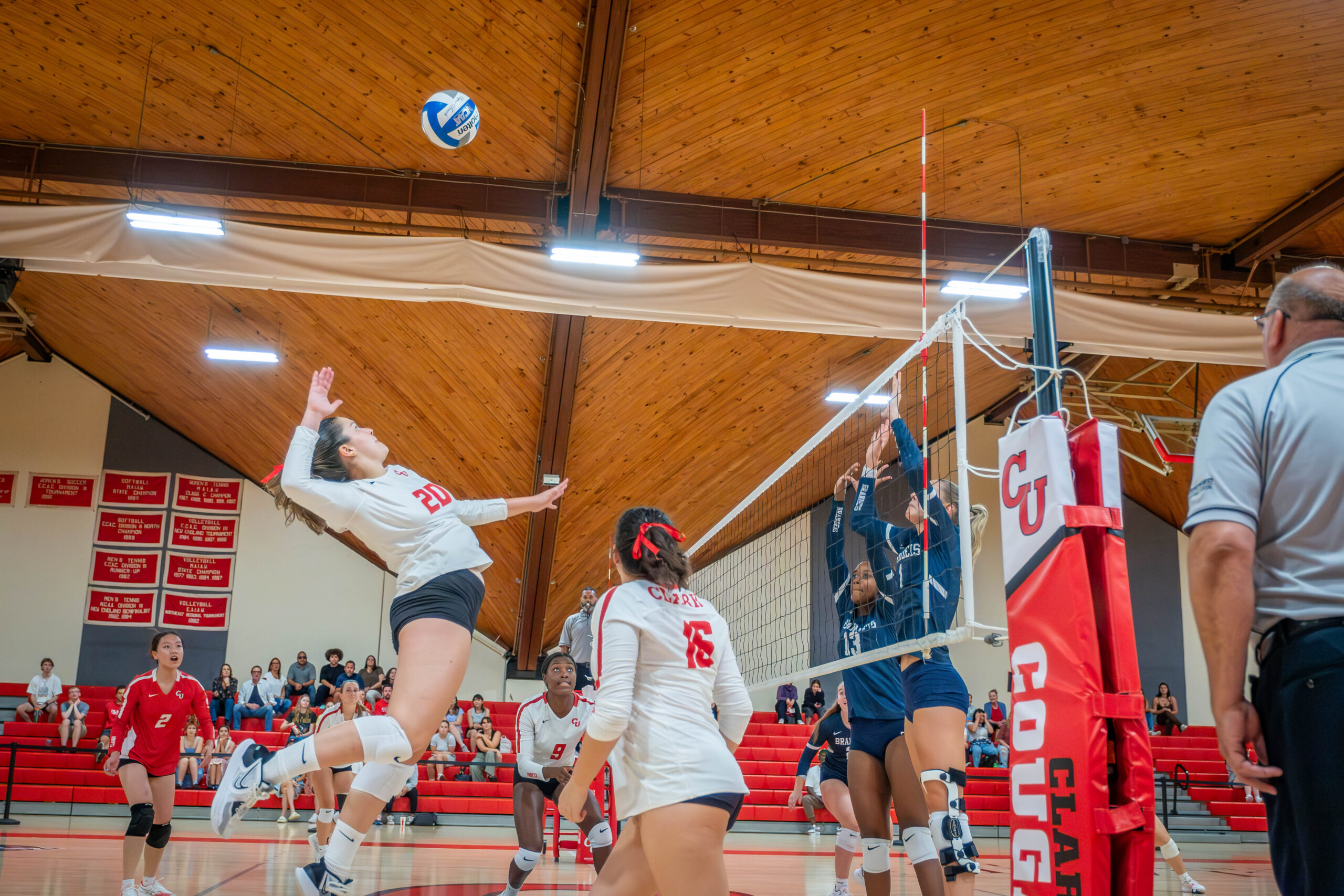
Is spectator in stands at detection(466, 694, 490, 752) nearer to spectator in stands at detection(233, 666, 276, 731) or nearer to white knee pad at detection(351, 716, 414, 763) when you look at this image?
spectator in stands at detection(233, 666, 276, 731)

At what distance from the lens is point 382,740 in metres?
3.92

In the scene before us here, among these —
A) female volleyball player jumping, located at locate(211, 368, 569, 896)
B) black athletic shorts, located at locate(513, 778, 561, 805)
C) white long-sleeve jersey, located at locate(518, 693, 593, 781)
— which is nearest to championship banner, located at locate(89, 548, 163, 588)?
white long-sleeve jersey, located at locate(518, 693, 593, 781)

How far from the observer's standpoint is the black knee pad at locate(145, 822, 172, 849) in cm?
648

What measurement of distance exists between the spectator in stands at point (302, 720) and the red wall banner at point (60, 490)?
8.32 metres

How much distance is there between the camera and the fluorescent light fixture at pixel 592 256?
11.1 meters

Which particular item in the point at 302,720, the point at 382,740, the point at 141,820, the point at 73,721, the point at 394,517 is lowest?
the point at 141,820

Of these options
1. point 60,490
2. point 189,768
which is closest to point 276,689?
point 189,768

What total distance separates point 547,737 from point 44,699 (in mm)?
15295

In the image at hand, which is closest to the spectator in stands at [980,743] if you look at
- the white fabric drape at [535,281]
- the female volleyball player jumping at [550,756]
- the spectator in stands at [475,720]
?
the white fabric drape at [535,281]

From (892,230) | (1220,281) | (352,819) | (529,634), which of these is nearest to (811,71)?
(892,230)

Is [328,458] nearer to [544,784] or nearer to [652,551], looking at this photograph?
[652,551]

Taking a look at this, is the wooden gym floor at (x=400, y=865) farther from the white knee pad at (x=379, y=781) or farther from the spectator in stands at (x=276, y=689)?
the spectator in stands at (x=276, y=689)

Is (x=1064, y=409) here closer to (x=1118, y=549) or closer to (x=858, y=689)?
(x=1118, y=549)

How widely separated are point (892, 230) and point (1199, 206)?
13.7ft
